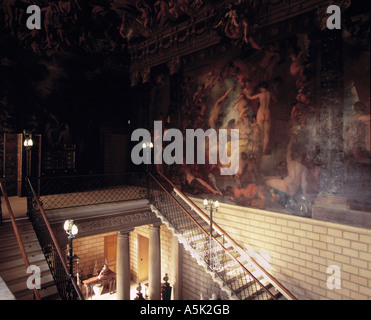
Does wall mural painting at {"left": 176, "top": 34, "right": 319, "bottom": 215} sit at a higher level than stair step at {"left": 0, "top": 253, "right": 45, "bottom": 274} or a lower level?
higher

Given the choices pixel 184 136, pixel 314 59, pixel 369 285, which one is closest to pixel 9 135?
pixel 184 136

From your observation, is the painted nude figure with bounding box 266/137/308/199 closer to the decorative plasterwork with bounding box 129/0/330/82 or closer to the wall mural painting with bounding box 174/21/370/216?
the wall mural painting with bounding box 174/21/370/216

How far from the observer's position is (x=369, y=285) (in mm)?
5723

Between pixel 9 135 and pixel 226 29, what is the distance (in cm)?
871

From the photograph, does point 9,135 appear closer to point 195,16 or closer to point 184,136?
point 184,136

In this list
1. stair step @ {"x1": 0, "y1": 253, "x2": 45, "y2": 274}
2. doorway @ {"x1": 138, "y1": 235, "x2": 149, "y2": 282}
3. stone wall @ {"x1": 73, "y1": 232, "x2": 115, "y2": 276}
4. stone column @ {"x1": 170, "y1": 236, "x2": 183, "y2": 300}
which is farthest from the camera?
doorway @ {"x1": 138, "y1": 235, "x2": 149, "y2": 282}

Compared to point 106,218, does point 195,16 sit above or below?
above

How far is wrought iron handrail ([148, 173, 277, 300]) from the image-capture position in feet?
23.0

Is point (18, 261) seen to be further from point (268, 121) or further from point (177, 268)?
point (268, 121)

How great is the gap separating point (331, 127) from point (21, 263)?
308 inches

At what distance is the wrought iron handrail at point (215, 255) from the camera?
7012 mm

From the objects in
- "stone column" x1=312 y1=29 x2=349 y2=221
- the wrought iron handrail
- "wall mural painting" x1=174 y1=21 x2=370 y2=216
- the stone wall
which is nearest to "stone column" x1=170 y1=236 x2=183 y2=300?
the wrought iron handrail

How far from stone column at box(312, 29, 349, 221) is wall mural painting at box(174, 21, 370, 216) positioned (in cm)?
14

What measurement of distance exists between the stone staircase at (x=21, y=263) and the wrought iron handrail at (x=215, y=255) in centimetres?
395
